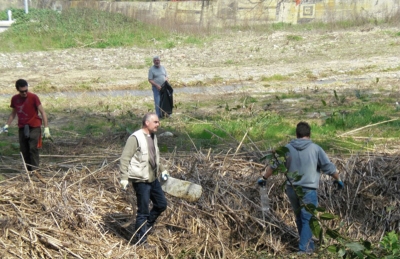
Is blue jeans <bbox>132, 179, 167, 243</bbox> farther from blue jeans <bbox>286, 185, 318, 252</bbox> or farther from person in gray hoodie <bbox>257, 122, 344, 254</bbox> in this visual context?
blue jeans <bbox>286, 185, 318, 252</bbox>

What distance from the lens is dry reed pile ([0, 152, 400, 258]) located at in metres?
7.34

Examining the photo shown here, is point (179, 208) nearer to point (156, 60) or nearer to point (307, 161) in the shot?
point (307, 161)

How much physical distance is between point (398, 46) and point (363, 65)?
4758mm

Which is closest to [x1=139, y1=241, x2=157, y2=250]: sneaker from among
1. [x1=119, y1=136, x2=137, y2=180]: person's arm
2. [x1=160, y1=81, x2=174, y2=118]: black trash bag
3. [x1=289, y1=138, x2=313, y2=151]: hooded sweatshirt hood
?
[x1=119, y1=136, x2=137, y2=180]: person's arm

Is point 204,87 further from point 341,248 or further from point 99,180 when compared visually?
point 341,248

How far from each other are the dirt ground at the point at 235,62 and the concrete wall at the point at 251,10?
2.92 meters

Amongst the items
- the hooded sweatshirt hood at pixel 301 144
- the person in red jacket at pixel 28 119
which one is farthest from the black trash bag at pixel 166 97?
the hooded sweatshirt hood at pixel 301 144

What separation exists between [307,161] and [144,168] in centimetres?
176

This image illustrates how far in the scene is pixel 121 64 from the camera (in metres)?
26.8

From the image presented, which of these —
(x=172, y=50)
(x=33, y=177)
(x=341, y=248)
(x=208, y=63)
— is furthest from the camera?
(x=172, y=50)

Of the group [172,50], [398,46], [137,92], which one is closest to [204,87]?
[137,92]

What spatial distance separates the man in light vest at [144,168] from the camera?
23.1 ft

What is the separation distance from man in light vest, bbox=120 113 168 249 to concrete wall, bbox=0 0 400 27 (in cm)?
2874

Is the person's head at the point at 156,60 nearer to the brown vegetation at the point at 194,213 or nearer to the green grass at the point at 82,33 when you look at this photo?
the brown vegetation at the point at 194,213
